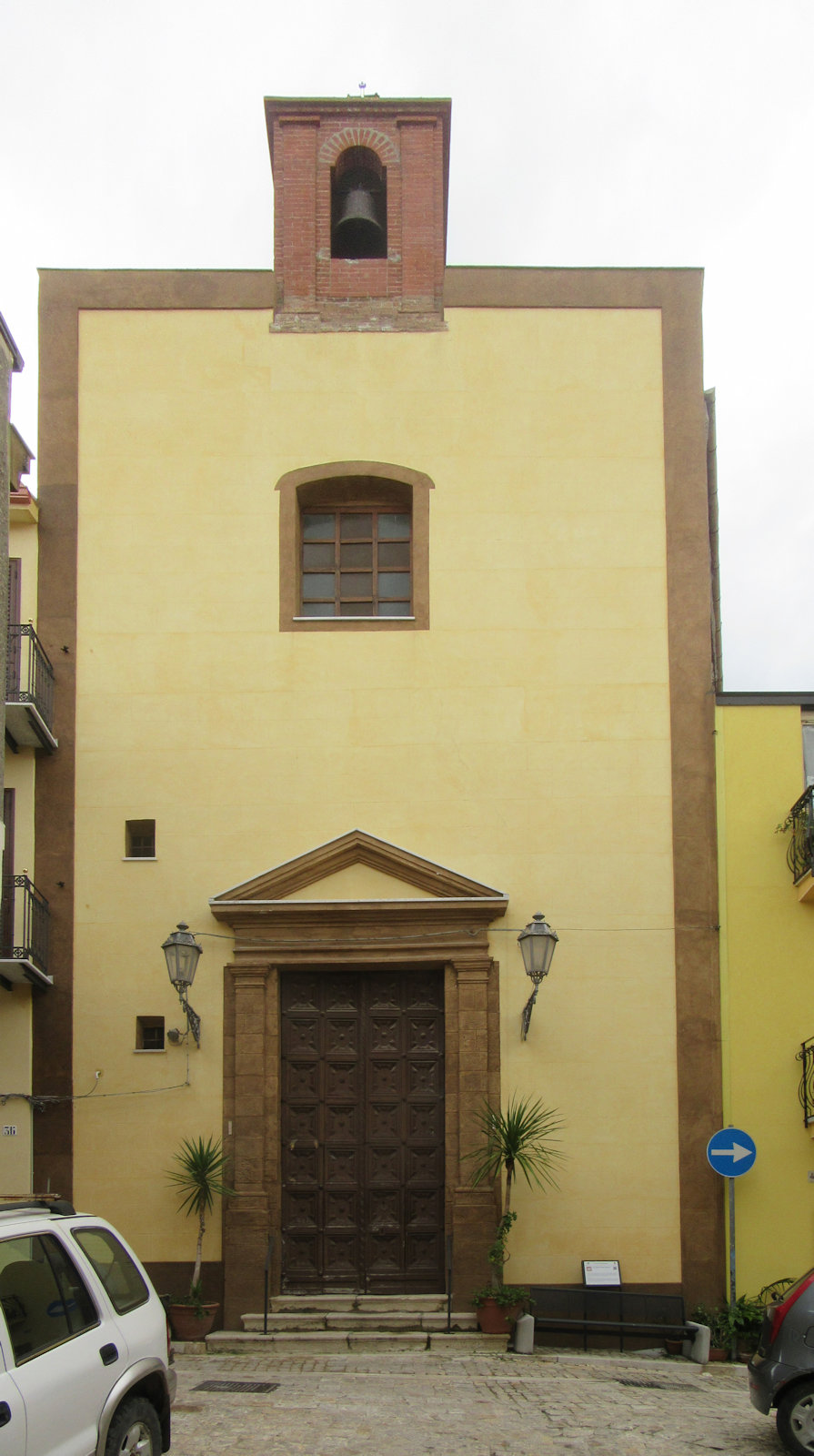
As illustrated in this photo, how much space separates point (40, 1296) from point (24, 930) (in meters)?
8.47

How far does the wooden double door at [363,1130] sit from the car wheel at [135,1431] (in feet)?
24.3

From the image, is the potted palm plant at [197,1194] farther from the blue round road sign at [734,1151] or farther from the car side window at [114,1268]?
the car side window at [114,1268]

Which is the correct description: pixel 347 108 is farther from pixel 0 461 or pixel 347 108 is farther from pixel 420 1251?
pixel 420 1251

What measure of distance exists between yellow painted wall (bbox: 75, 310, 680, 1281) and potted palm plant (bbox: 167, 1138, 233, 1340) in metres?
0.19

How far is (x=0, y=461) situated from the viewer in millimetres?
13141

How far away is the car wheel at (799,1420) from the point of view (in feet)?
30.2

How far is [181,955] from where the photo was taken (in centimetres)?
1454

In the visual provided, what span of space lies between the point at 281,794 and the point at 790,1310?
25.8 ft

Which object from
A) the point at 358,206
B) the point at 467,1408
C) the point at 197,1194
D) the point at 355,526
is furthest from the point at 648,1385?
the point at 358,206

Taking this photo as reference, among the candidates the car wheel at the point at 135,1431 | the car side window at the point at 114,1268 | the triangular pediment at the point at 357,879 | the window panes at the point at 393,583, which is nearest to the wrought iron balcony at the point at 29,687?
the triangular pediment at the point at 357,879

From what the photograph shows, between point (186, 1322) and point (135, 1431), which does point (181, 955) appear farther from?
point (135, 1431)

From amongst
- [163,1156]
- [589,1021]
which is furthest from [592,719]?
[163,1156]

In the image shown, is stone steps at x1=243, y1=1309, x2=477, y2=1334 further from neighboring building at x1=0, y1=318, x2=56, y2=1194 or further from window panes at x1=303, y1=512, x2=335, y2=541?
window panes at x1=303, y1=512, x2=335, y2=541

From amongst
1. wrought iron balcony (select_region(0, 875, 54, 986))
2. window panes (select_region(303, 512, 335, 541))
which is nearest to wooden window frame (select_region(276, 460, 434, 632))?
window panes (select_region(303, 512, 335, 541))
